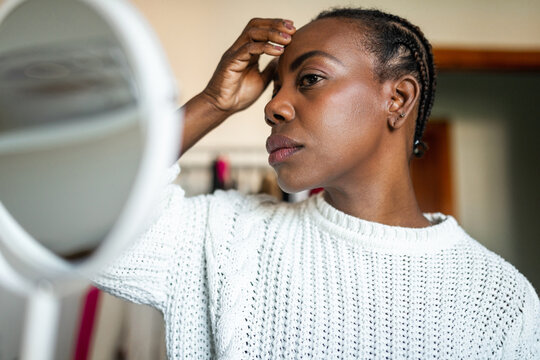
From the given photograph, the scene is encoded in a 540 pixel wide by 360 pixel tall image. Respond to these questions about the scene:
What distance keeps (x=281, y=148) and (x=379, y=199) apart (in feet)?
0.72

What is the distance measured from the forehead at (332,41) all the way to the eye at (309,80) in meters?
0.04

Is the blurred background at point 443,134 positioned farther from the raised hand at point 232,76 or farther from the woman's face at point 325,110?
the woman's face at point 325,110

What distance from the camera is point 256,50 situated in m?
0.73

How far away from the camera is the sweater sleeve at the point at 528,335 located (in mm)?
683

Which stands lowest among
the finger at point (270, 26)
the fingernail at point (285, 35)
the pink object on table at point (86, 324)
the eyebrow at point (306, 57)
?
the pink object on table at point (86, 324)

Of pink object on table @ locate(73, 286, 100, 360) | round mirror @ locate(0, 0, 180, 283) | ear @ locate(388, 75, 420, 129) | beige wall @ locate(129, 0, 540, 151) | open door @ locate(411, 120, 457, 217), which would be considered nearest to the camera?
round mirror @ locate(0, 0, 180, 283)

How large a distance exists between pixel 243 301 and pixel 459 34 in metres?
1.66

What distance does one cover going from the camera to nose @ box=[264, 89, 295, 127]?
697 mm

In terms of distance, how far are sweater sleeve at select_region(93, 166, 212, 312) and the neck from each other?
26 centimetres

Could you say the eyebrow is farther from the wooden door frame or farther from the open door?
the open door

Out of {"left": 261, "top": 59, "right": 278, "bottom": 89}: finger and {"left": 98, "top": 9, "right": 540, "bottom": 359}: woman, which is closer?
{"left": 98, "top": 9, "right": 540, "bottom": 359}: woman

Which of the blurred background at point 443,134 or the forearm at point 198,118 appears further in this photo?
the blurred background at point 443,134

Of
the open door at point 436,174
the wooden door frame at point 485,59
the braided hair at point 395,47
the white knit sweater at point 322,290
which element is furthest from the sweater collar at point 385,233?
the open door at point 436,174

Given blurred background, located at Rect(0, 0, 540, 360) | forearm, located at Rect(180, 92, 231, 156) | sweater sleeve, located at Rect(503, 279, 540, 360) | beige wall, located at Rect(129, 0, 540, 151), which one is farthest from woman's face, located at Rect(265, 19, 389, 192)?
beige wall, located at Rect(129, 0, 540, 151)
